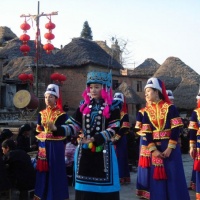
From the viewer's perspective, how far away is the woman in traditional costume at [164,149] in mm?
4801

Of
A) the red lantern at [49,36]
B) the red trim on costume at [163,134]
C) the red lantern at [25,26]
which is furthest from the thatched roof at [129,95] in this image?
the red trim on costume at [163,134]

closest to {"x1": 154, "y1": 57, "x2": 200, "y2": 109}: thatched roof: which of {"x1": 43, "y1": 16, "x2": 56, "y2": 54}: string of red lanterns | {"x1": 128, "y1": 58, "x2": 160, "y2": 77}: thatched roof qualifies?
{"x1": 128, "y1": 58, "x2": 160, "y2": 77}: thatched roof

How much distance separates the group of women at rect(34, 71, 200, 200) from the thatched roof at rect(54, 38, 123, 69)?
21.5 m

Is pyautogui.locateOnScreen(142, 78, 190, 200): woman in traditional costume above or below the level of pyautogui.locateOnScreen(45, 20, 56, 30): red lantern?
below

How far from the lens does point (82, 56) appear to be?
2823 centimetres

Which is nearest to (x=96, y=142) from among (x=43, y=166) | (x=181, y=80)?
(x=43, y=166)

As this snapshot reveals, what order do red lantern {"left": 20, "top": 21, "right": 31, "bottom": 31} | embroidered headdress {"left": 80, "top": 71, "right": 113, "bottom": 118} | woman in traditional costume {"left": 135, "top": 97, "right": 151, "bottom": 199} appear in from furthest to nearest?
red lantern {"left": 20, "top": 21, "right": 31, "bottom": 31}
woman in traditional costume {"left": 135, "top": 97, "right": 151, "bottom": 199}
embroidered headdress {"left": 80, "top": 71, "right": 113, "bottom": 118}

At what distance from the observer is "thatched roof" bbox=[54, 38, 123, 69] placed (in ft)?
91.4

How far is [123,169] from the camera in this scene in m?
8.03

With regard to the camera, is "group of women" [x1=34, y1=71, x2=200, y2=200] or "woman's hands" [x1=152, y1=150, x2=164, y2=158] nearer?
"group of women" [x1=34, y1=71, x2=200, y2=200]

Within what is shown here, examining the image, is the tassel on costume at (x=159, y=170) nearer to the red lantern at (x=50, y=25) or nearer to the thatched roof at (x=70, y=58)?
the red lantern at (x=50, y=25)

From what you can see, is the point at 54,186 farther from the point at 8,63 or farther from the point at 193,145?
the point at 8,63

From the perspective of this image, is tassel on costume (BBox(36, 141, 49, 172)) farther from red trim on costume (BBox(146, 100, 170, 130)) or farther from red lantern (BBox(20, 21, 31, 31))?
red lantern (BBox(20, 21, 31, 31))

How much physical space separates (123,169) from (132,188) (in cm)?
60
